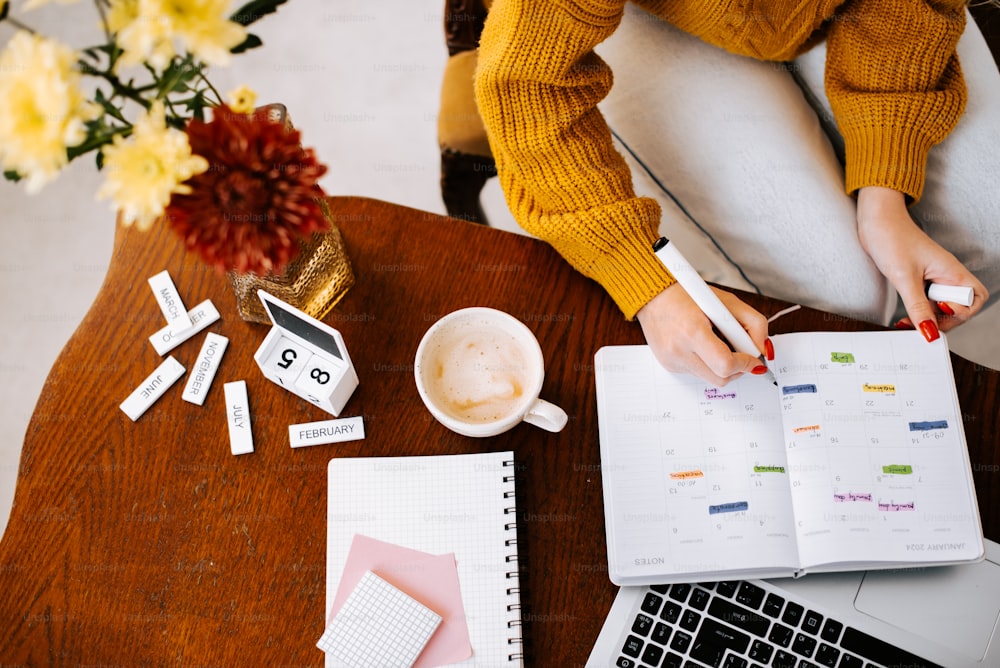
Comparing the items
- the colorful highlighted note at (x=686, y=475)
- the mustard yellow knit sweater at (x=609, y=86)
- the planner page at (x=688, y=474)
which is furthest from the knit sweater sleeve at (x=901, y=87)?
the colorful highlighted note at (x=686, y=475)

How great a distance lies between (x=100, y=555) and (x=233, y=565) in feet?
0.48

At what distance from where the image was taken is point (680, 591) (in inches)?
29.0

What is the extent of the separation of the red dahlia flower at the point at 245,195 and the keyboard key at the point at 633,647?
1.65 ft

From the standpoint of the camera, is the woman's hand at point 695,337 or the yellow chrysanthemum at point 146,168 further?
the woman's hand at point 695,337

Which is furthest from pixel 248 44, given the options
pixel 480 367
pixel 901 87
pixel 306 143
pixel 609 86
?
pixel 306 143

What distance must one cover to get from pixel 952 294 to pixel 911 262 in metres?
0.07

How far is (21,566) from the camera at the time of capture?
76 cm

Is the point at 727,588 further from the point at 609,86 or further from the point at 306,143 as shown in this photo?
the point at 306,143

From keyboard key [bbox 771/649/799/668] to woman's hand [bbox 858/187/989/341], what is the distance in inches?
15.1

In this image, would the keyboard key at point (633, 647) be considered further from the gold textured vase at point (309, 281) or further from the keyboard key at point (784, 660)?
the gold textured vase at point (309, 281)

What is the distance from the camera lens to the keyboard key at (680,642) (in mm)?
714

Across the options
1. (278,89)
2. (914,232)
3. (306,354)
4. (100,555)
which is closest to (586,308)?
(306,354)

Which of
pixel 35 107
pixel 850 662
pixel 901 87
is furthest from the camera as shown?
pixel 901 87

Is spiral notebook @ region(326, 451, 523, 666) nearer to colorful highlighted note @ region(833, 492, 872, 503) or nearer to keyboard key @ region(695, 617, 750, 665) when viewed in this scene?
keyboard key @ region(695, 617, 750, 665)
